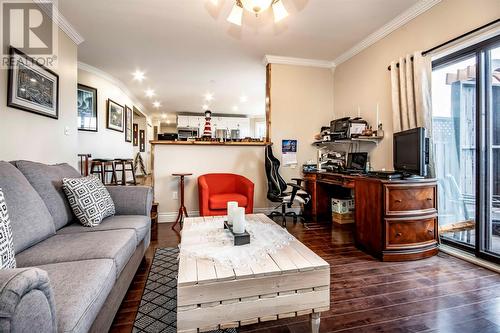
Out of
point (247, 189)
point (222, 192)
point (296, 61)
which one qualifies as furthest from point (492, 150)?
point (222, 192)

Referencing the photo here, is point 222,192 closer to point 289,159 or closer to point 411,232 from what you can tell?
point 289,159

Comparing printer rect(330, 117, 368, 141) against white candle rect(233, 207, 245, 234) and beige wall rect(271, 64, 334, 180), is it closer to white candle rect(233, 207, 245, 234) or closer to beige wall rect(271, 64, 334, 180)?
beige wall rect(271, 64, 334, 180)

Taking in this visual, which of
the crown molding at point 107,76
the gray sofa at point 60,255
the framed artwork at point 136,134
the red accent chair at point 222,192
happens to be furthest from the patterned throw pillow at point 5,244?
the framed artwork at point 136,134

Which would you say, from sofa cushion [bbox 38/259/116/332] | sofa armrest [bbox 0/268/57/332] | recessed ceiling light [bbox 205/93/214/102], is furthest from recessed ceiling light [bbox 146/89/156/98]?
sofa armrest [bbox 0/268/57/332]

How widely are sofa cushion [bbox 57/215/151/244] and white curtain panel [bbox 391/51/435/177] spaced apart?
3022mm

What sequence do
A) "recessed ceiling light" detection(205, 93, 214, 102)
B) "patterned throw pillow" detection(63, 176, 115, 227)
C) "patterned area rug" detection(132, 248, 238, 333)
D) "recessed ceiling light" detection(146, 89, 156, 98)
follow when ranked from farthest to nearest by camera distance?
1. "recessed ceiling light" detection(205, 93, 214, 102)
2. "recessed ceiling light" detection(146, 89, 156, 98)
3. "patterned throw pillow" detection(63, 176, 115, 227)
4. "patterned area rug" detection(132, 248, 238, 333)

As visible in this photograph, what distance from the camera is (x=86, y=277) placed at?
1.14 meters

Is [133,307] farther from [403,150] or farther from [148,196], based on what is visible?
[403,150]

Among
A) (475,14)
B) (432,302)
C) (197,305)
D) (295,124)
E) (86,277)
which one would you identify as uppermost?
(475,14)

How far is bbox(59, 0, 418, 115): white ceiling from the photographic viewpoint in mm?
2873

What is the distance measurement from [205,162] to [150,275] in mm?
2254

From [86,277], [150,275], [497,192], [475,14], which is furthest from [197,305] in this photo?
[475,14]

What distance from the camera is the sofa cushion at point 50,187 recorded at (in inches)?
70.2

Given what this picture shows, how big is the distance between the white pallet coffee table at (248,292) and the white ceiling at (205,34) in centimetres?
283
